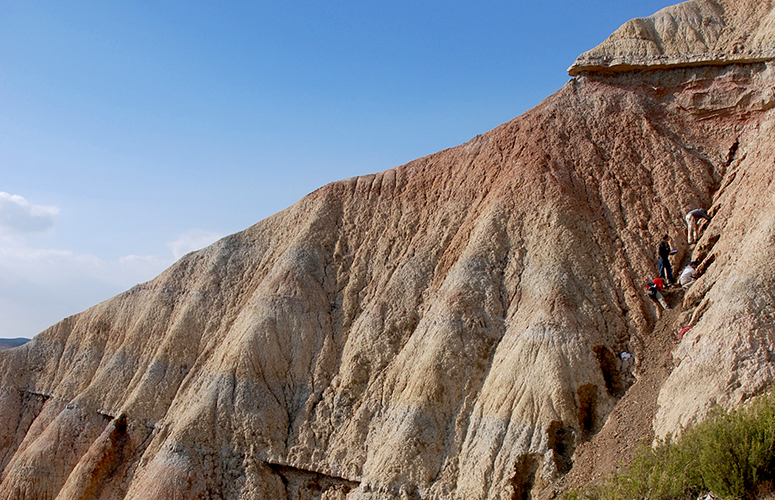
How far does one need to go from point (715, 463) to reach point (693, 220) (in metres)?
10.4

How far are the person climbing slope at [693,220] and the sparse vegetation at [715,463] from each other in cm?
768

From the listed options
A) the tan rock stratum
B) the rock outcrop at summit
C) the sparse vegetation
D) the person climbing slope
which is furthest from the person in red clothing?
the rock outcrop at summit

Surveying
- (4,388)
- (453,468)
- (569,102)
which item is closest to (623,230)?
(569,102)

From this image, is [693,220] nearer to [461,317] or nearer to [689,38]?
[461,317]

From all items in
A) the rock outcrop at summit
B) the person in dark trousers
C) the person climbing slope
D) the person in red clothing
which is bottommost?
the person in red clothing

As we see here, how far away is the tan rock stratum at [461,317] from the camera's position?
16141 mm

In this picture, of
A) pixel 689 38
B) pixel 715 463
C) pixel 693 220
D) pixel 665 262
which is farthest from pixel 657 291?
pixel 689 38

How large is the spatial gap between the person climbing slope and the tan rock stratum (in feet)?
1.34

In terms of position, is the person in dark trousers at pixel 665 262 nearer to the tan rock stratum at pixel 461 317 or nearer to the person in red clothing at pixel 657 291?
the person in red clothing at pixel 657 291

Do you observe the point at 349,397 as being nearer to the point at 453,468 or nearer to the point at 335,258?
the point at 453,468

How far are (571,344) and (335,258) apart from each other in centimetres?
1069

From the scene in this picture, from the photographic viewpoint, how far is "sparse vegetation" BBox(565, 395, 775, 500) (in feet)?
34.0

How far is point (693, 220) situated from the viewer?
62.4 ft

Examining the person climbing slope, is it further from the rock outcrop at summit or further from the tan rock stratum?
the rock outcrop at summit
